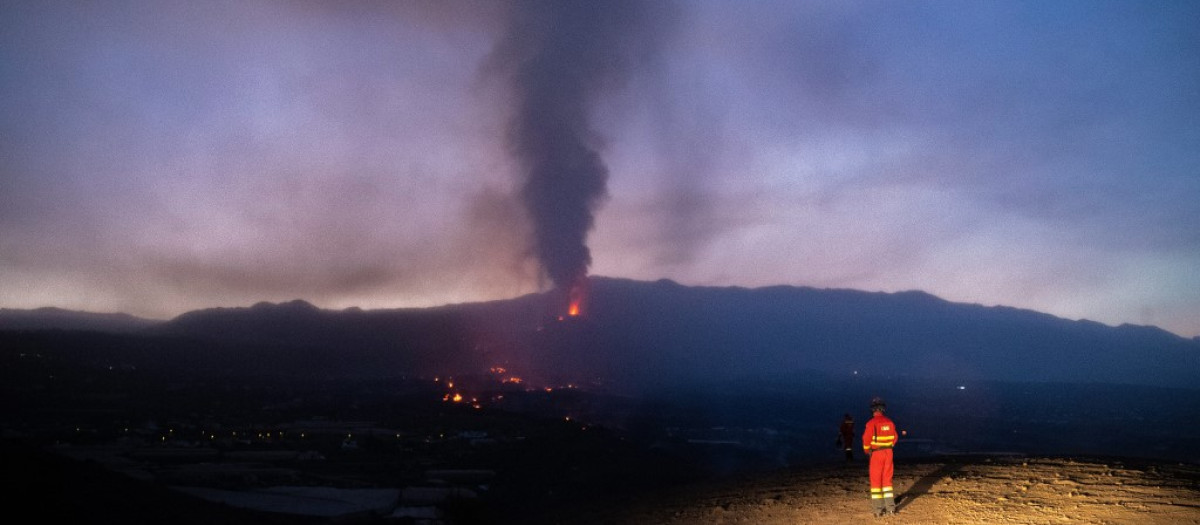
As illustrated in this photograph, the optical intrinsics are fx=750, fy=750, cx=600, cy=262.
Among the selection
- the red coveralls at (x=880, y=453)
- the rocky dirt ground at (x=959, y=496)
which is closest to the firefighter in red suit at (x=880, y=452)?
the red coveralls at (x=880, y=453)

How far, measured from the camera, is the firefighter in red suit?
945 centimetres

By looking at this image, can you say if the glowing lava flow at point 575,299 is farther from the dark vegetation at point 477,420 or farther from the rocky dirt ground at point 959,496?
the rocky dirt ground at point 959,496

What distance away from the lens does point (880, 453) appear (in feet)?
31.1

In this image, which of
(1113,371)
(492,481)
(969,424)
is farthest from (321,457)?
(1113,371)

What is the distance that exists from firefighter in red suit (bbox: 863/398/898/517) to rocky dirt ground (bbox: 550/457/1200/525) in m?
0.26

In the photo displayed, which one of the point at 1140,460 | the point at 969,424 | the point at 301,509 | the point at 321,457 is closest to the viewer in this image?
the point at 1140,460

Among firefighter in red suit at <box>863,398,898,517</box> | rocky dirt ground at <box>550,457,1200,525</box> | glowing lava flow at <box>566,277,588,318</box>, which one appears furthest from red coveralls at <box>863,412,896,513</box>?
glowing lava flow at <box>566,277,588,318</box>

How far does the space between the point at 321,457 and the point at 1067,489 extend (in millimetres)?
34692

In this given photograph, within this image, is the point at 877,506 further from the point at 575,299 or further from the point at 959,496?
the point at 575,299

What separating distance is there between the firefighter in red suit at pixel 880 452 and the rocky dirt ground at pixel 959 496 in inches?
10.3

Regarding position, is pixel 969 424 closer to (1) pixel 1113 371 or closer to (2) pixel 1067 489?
(2) pixel 1067 489

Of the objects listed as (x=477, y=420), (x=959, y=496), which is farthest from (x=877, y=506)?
(x=477, y=420)

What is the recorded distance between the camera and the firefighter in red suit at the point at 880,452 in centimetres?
945

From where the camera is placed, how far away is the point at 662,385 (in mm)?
120125
